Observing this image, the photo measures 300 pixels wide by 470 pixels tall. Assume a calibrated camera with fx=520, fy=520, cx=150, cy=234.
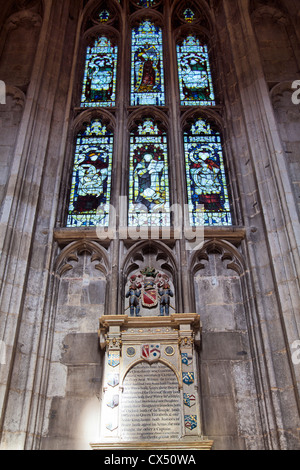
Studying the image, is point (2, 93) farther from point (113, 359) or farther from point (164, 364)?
point (164, 364)

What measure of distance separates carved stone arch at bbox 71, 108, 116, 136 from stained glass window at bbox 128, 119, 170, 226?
483 mm

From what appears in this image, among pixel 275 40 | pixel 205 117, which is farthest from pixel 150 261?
pixel 275 40

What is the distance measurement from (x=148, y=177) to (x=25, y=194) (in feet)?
7.18

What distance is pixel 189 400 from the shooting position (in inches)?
251

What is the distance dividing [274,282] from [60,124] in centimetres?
475

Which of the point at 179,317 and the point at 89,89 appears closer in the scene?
the point at 179,317

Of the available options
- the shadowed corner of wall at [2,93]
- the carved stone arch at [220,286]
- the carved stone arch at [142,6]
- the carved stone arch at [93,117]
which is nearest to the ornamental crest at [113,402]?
the carved stone arch at [220,286]

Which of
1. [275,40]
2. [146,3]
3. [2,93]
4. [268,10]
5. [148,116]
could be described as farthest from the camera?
[146,3]

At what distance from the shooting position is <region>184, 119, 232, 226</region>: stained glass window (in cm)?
843

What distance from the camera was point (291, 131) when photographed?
29.1 feet

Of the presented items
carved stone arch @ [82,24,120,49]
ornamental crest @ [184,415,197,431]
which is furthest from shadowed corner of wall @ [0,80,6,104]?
ornamental crest @ [184,415,197,431]

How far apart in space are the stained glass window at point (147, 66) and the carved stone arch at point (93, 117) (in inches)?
26.4
